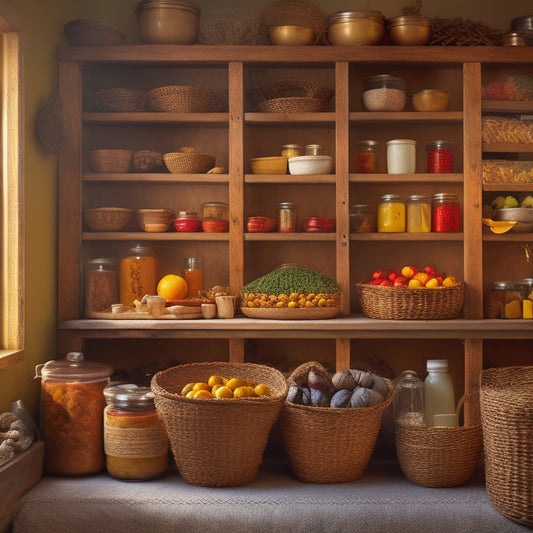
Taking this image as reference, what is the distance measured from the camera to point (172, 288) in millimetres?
3467

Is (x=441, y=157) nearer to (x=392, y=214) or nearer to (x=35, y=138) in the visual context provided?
(x=392, y=214)

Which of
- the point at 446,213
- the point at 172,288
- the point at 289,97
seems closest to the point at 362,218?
the point at 446,213

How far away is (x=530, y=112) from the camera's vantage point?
3596 millimetres

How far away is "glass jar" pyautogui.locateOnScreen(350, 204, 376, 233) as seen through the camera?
356 centimetres

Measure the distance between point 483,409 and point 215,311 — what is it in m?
1.45

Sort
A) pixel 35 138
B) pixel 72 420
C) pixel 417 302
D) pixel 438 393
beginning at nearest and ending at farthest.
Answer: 1. pixel 72 420
2. pixel 438 393
3. pixel 35 138
4. pixel 417 302

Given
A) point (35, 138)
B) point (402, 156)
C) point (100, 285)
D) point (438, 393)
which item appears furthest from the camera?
point (402, 156)

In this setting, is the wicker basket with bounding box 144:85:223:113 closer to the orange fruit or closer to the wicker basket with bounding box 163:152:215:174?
the wicker basket with bounding box 163:152:215:174

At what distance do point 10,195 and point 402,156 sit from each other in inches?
78.1

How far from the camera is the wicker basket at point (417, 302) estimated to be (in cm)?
323

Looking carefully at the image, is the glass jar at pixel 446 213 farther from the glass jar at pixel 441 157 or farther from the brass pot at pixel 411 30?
the brass pot at pixel 411 30

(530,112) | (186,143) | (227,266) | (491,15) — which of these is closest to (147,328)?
(227,266)

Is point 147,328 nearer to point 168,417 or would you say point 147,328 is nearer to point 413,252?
point 168,417

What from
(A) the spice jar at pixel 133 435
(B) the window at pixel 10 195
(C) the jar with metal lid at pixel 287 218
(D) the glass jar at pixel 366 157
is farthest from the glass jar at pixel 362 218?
(B) the window at pixel 10 195
